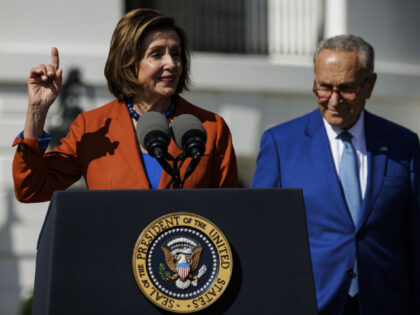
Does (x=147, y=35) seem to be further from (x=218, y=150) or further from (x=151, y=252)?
(x=151, y=252)

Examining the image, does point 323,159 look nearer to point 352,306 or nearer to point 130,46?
point 352,306

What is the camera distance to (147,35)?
9.98 ft

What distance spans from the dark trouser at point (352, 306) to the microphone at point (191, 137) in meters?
1.21

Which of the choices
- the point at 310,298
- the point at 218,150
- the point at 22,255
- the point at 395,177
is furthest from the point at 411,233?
the point at 22,255

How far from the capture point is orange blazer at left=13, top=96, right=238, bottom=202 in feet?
9.05

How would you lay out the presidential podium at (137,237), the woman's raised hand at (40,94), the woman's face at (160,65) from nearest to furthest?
the presidential podium at (137,237), the woman's raised hand at (40,94), the woman's face at (160,65)

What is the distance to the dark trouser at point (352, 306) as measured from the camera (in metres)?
3.23

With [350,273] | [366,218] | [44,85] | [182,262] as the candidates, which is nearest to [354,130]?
[366,218]

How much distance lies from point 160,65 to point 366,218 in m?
1.08

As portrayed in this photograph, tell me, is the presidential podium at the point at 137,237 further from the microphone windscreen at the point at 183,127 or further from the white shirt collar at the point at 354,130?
the white shirt collar at the point at 354,130

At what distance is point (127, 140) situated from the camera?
2902mm

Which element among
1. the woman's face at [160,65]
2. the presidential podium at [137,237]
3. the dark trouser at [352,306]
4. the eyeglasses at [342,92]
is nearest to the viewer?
the presidential podium at [137,237]

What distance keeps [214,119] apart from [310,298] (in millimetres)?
1009

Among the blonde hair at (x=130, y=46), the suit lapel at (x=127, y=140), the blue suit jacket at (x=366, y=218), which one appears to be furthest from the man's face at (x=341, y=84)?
the suit lapel at (x=127, y=140)
